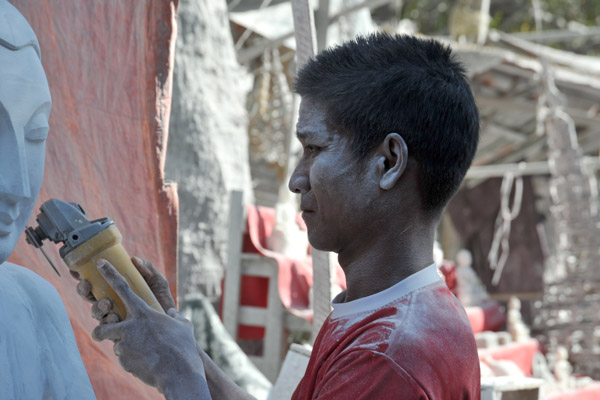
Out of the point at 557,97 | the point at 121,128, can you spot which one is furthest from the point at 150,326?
the point at 557,97

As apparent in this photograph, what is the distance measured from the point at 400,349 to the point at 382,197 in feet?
0.83

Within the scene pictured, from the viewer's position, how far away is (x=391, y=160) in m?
1.16

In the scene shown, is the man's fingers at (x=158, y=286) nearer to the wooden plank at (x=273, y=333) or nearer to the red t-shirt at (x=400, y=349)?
the red t-shirt at (x=400, y=349)

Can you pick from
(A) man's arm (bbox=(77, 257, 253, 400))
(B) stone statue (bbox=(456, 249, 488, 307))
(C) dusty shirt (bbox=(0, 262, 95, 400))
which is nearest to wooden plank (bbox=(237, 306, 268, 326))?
(C) dusty shirt (bbox=(0, 262, 95, 400))

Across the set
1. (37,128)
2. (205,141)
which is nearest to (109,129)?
(37,128)

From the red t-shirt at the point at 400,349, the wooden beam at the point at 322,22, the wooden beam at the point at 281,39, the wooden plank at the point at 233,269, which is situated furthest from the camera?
the wooden beam at the point at 322,22

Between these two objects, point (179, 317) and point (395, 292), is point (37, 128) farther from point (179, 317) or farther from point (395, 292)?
point (395, 292)

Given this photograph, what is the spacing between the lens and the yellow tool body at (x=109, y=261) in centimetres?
107

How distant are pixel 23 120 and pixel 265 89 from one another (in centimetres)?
462

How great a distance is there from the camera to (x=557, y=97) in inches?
240

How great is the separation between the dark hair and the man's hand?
1.34 feet

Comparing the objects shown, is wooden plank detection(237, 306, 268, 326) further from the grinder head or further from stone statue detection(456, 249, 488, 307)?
stone statue detection(456, 249, 488, 307)

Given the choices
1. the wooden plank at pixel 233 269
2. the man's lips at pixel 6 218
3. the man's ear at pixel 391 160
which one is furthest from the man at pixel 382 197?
the wooden plank at pixel 233 269

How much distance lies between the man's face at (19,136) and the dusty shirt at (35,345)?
0.11m
